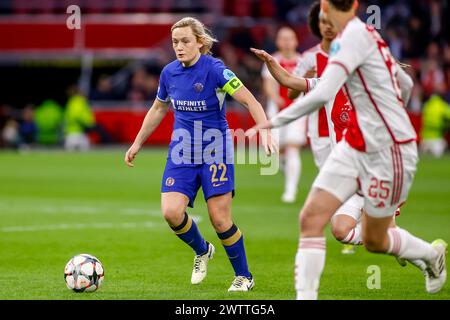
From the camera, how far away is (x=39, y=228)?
48.4ft

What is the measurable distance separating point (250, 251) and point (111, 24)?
26.4 meters

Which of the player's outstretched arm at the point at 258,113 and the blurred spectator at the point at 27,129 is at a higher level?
the player's outstretched arm at the point at 258,113

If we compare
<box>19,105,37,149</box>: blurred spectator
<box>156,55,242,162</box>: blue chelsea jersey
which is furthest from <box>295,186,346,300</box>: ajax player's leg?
<box>19,105,37,149</box>: blurred spectator

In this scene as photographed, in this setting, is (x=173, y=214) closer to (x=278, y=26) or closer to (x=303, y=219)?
(x=303, y=219)

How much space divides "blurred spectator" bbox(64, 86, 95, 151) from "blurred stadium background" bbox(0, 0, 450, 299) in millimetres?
73

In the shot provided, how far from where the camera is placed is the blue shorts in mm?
9477

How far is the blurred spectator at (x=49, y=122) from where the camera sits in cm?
3659

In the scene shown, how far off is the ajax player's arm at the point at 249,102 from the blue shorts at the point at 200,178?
2.19 ft

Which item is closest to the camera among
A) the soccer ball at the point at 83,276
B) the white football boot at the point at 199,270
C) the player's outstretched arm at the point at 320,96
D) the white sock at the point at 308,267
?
the player's outstretched arm at the point at 320,96

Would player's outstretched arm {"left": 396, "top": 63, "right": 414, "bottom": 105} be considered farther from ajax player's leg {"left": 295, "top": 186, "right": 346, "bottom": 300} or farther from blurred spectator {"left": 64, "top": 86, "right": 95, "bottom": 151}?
blurred spectator {"left": 64, "top": 86, "right": 95, "bottom": 151}

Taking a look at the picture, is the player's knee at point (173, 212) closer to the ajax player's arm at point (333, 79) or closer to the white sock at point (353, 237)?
the white sock at point (353, 237)

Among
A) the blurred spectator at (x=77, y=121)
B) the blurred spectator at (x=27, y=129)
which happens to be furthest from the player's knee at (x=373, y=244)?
the blurred spectator at (x=27, y=129)
